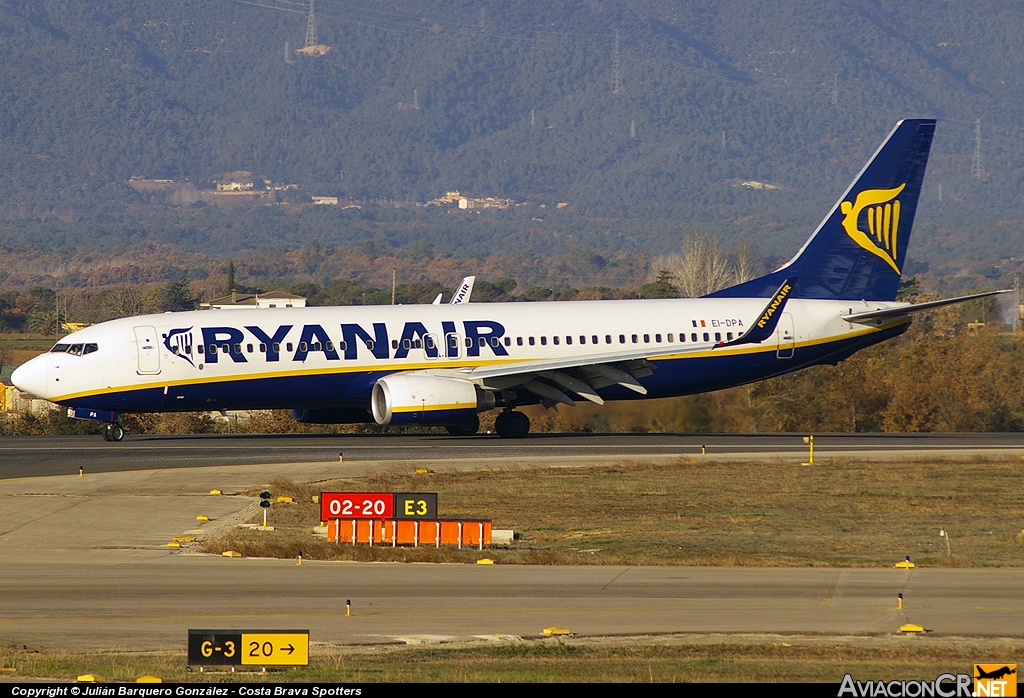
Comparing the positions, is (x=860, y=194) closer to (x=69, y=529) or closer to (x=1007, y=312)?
(x=69, y=529)

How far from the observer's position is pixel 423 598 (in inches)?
821

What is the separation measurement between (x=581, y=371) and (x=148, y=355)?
1242 centimetres

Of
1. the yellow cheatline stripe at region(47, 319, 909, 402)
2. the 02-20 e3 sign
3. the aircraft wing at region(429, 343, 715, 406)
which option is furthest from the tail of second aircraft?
the 02-20 e3 sign

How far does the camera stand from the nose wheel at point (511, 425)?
42.9 meters

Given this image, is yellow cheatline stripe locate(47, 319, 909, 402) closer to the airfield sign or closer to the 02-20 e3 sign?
the 02-20 e3 sign

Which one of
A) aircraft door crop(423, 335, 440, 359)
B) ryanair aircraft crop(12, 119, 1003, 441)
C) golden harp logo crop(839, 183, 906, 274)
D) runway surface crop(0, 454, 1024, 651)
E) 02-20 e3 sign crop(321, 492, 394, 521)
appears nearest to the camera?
runway surface crop(0, 454, 1024, 651)

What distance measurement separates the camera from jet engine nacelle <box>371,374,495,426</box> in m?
38.7

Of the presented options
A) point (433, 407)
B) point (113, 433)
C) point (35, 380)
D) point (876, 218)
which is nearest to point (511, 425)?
point (433, 407)

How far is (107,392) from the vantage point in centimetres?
3894

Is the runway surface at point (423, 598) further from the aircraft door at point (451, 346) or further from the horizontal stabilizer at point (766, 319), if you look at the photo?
the horizontal stabilizer at point (766, 319)

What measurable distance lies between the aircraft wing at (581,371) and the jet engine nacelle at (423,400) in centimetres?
86

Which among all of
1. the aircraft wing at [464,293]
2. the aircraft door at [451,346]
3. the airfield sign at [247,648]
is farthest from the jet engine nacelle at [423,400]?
the airfield sign at [247,648]

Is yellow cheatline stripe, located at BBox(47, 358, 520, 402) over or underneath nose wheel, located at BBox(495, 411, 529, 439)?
over

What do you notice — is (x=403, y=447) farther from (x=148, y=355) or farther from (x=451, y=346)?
(x=148, y=355)
